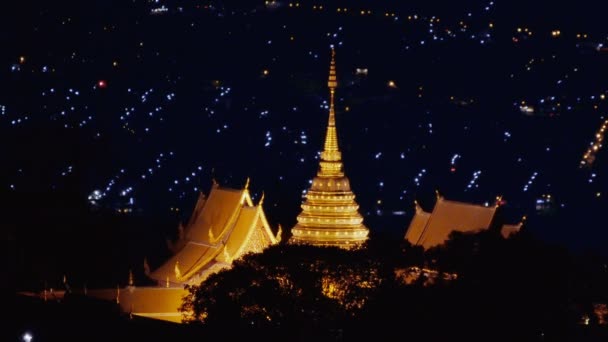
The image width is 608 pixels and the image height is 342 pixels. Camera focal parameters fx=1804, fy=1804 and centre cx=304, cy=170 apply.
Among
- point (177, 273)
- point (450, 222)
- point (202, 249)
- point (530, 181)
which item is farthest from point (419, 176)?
point (450, 222)

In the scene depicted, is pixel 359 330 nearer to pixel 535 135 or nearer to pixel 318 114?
pixel 535 135

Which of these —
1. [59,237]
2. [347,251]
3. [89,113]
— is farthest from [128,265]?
[347,251]

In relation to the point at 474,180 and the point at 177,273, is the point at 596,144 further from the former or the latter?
the point at 177,273

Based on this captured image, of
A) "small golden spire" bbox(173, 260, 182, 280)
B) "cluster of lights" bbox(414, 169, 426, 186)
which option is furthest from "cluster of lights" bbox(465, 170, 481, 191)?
"small golden spire" bbox(173, 260, 182, 280)

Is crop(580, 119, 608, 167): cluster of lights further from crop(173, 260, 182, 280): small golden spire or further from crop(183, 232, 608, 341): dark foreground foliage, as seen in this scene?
crop(183, 232, 608, 341): dark foreground foliage

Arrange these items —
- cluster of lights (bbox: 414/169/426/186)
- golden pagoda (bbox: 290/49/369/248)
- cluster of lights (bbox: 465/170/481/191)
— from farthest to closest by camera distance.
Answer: cluster of lights (bbox: 414/169/426/186)
cluster of lights (bbox: 465/170/481/191)
golden pagoda (bbox: 290/49/369/248)
